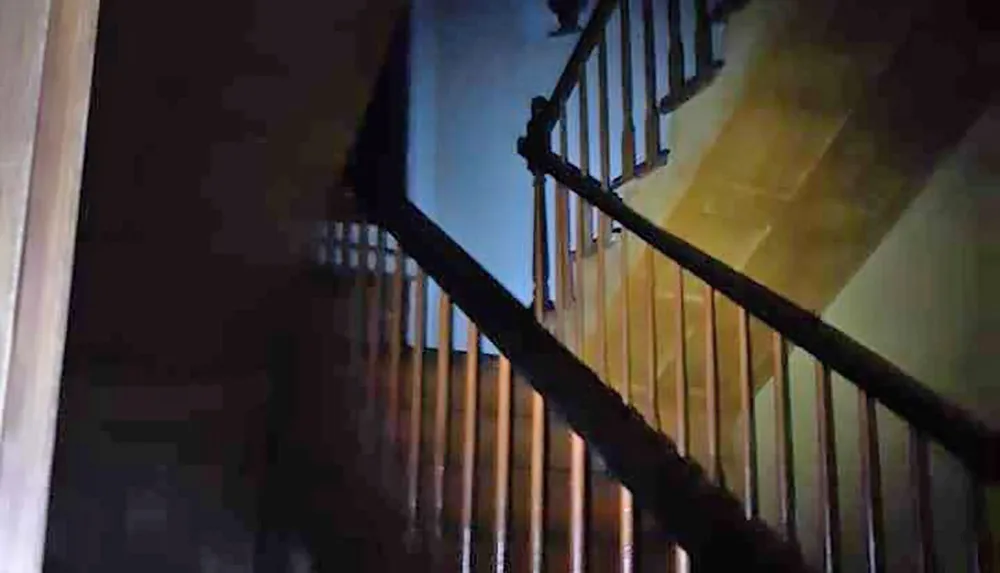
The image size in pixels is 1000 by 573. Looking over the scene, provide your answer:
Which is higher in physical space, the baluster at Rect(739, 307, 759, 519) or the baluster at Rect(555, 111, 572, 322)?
the baluster at Rect(555, 111, 572, 322)

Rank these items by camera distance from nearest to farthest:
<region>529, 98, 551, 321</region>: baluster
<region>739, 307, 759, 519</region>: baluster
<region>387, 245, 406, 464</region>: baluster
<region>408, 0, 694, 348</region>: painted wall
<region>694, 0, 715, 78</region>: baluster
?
1. <region>387, 245, 406, 464</region>: baluster
2. <region>739, 307, 759, 519</region>: baluster
3. <region>694, 0, 715, 78</region>: baluster
4. <region>529, 98, 551, 321</region>: baluster
5. <region>408, 0, 694, 348</region>: painted wall

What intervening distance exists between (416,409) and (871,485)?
899 millimetres

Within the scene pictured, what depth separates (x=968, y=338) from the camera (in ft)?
10.7

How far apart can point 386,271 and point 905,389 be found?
1062mm

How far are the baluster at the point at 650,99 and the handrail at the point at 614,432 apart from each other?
98 centimetres

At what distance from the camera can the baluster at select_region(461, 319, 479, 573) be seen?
1.88 m

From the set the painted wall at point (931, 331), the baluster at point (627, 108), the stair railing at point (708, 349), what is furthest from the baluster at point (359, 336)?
the painted wall at point (931, 331)

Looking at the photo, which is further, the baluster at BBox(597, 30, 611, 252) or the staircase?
the baluster at BBox(597, 30, 611, 252)

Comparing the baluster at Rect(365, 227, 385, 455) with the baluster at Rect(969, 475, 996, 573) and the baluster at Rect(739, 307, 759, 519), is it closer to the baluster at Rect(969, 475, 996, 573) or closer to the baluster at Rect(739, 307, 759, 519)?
the baluster at Rect(739, 307, 759, 519)

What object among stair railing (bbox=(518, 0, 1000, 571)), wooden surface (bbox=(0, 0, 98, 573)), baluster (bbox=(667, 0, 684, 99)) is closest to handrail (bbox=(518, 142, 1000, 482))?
stair railing (bbox=(518, 0, 1000, 571))

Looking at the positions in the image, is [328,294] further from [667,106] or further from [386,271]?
[667,106]

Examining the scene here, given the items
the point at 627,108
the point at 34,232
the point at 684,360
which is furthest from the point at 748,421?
the point at 34,232

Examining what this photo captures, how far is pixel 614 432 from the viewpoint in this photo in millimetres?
1859

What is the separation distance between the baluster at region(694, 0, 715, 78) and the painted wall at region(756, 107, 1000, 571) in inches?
33.2
